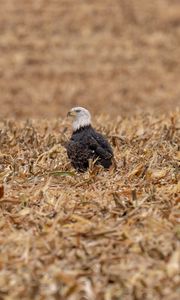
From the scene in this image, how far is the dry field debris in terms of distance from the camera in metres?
4.23

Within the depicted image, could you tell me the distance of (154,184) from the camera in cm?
599

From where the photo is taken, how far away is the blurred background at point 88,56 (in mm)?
19281

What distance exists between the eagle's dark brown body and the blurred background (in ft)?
37.0

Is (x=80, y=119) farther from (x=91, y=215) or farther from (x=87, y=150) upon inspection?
(x=91, y=215)

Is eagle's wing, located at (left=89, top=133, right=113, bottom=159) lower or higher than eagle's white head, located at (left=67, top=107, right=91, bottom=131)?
lower

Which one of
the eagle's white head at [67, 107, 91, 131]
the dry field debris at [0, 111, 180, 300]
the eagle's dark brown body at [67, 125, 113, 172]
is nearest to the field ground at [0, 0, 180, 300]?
the dry field debris at [0, 111, 180, 300]

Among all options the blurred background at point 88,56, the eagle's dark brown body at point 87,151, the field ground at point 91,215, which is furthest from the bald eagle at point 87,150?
the blurred background at point 88,56

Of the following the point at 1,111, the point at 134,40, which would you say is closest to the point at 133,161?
the point at 1,111

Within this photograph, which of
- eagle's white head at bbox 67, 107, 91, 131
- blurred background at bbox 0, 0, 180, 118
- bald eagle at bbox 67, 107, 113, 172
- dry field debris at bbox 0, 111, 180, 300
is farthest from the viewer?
blurred background at bbox 0, 0, 180, 118

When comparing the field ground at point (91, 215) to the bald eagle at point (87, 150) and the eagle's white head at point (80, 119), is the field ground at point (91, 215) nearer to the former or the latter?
the bald eagle at point (87, 150)

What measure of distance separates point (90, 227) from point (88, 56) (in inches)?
648

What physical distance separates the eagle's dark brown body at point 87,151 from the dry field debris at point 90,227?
0.12m

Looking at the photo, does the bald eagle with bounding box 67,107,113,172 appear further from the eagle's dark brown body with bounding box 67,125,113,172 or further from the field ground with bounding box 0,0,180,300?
the field ground with bounding box 0,0,180,300

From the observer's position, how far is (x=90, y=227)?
4.86 meters
